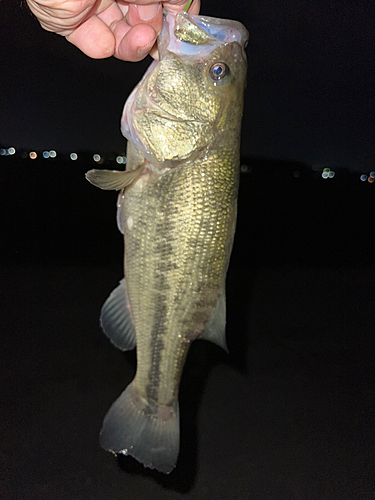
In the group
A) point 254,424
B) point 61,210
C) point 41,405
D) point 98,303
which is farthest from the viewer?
point 61,210

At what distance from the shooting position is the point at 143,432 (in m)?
0.92

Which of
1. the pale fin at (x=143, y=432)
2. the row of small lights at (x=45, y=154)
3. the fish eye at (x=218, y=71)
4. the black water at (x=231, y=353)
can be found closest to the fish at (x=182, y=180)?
the fish eye at (x=218, y=71)

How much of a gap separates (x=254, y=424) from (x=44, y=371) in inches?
56.9

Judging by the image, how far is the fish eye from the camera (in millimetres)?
700

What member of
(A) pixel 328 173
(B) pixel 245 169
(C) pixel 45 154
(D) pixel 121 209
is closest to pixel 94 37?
(D) pixel 121 209

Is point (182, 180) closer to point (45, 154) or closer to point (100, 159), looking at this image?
point (100, 159)

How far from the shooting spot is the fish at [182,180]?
704 mm

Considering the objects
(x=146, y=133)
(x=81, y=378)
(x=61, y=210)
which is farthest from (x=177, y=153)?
(x=61, y=210)

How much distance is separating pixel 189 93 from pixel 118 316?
1.97ft

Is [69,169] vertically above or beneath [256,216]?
above

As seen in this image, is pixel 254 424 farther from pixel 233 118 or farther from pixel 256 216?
pixel 233 118

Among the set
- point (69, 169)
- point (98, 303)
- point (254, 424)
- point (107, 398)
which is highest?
point (69, 169)

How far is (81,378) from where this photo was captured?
6.80ft

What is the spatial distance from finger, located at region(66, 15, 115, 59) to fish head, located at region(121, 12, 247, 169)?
0.23 m
